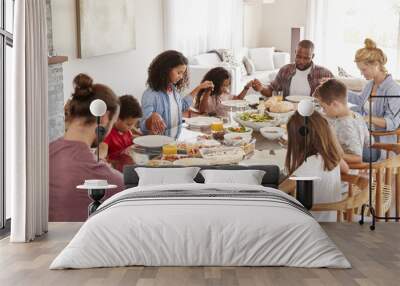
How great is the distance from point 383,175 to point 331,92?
3.36 feet

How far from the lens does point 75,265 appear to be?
5531 mm

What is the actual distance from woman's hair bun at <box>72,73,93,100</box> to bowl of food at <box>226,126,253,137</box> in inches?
58.6

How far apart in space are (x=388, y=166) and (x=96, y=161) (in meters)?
3.03

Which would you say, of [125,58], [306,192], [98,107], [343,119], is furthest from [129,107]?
[343,119]

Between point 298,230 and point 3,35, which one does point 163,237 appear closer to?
point 298,230

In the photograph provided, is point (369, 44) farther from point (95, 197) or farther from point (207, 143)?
point (95, 197)

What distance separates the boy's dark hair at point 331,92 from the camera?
24.7ft

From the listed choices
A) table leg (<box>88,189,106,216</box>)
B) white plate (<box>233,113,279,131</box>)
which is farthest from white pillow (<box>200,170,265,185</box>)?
table leg (<box>88,189,106,216</box>)

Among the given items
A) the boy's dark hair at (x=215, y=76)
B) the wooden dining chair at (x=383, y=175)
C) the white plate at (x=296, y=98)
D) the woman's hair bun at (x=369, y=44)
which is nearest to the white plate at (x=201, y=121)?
the boy's dark hair at (x=215, y=76)

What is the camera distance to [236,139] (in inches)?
298

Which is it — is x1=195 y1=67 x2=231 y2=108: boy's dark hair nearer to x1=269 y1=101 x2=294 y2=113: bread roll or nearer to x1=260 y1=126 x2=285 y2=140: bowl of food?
x1=269 y1=101 x2=294 y2=113: bread roll

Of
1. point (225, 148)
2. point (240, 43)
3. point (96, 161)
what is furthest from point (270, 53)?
point (96, 161)

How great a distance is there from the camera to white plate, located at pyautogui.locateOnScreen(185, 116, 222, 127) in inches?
300

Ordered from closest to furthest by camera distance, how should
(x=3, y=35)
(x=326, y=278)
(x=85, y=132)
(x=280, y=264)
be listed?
(x=326, y=278)
(x=280, y=264)
(x=3, y=35)
(x=85, y=132)
